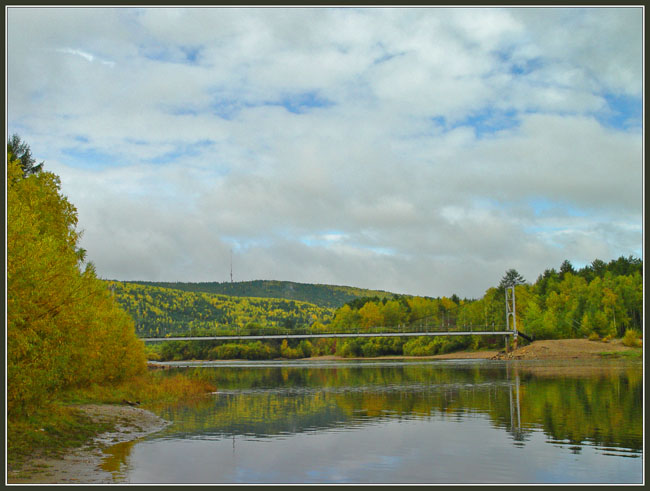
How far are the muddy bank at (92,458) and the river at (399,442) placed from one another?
560 millimetres

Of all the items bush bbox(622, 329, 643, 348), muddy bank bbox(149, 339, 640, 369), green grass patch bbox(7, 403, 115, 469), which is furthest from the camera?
muddy bank bbox(149, 339, 640, 369)

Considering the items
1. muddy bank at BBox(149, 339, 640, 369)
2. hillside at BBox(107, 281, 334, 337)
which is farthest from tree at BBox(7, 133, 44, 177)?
hillside at BBox(107, 281, 334, 337)

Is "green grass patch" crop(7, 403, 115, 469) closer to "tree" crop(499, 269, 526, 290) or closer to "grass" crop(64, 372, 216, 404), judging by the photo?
"grass" crop(64, 372, 216, 404)

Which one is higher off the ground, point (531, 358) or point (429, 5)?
point (429, 5)

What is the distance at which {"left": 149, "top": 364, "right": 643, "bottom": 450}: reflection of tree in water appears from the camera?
2378 cm

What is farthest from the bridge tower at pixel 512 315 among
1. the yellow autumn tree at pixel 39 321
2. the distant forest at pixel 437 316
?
the yellow autumn tree at pixel 39 321

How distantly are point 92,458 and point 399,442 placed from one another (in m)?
9.66

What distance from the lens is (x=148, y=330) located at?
6009 inches

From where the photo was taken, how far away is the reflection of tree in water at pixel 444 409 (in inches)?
936

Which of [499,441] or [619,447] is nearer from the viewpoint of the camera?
[619,447]

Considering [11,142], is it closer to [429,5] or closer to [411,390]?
[411,390]

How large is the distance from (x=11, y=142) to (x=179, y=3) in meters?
29.0

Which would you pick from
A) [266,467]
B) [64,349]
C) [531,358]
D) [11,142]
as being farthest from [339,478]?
[531,358]

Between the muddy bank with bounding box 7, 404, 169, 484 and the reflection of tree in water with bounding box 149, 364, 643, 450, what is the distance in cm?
146
